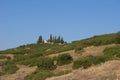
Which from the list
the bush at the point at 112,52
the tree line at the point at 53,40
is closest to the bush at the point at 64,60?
the bush at the point at 112,52

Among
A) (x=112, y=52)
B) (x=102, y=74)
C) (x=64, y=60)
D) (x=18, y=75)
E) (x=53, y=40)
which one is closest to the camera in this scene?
(x=102, y=74)

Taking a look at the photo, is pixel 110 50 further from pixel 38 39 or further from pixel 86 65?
pixel 38 39

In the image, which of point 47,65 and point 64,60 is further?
point 64,60

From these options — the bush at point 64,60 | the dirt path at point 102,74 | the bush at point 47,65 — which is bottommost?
the dirt path at point 102,74

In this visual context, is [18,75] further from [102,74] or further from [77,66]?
[102,74]

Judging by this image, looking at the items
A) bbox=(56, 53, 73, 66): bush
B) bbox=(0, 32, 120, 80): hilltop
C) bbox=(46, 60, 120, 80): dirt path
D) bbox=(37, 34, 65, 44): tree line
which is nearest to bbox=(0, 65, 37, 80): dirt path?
bbox=(0, 32, 120, 80): hilltop

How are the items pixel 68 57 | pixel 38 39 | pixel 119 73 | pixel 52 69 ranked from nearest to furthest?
1. pixel 119 73
2. pixel 52 69
3. pixel 68 57
4. pixel 38 39

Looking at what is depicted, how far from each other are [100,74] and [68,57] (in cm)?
1847

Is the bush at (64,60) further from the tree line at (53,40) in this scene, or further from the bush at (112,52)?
the tree line at (53,40)

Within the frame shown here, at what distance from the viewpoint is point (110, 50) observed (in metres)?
42.7

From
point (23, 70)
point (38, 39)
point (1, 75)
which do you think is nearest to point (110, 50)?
point (23, 70)

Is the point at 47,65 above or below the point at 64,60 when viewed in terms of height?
below

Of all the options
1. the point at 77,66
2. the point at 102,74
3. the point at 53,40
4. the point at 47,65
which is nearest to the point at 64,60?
the point at 47,65

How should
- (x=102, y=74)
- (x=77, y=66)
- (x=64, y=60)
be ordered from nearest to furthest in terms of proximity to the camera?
(x=102, y=74) → (x=77, y=66) → (x=64, y=60)
